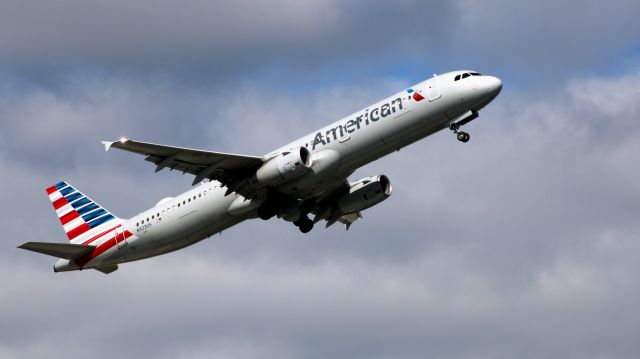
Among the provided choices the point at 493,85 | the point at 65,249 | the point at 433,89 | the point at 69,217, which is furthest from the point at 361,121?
the point at 69,217

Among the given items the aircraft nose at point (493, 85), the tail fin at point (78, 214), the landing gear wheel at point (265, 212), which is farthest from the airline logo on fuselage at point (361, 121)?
the tail fin at point (78, 214)

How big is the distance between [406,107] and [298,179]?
6.80m

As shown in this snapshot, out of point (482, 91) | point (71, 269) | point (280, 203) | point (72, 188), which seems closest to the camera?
point (482, 91)

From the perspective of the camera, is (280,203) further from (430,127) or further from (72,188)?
(72,188)

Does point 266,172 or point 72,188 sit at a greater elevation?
point 72,188

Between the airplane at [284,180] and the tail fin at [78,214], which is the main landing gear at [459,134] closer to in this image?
the airplane at [284,180]

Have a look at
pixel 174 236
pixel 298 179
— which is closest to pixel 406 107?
pixel 298 179

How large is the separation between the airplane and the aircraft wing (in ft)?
0.17

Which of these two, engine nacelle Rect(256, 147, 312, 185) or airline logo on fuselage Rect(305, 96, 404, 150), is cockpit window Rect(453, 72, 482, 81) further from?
engine nacelle Rect(256, 147, 312, 185)

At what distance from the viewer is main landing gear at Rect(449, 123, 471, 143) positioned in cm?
5644

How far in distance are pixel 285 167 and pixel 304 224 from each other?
29.5 feet

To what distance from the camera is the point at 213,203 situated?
6219 cm

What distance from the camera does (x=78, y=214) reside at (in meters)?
70.2

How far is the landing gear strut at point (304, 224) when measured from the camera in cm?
6600
